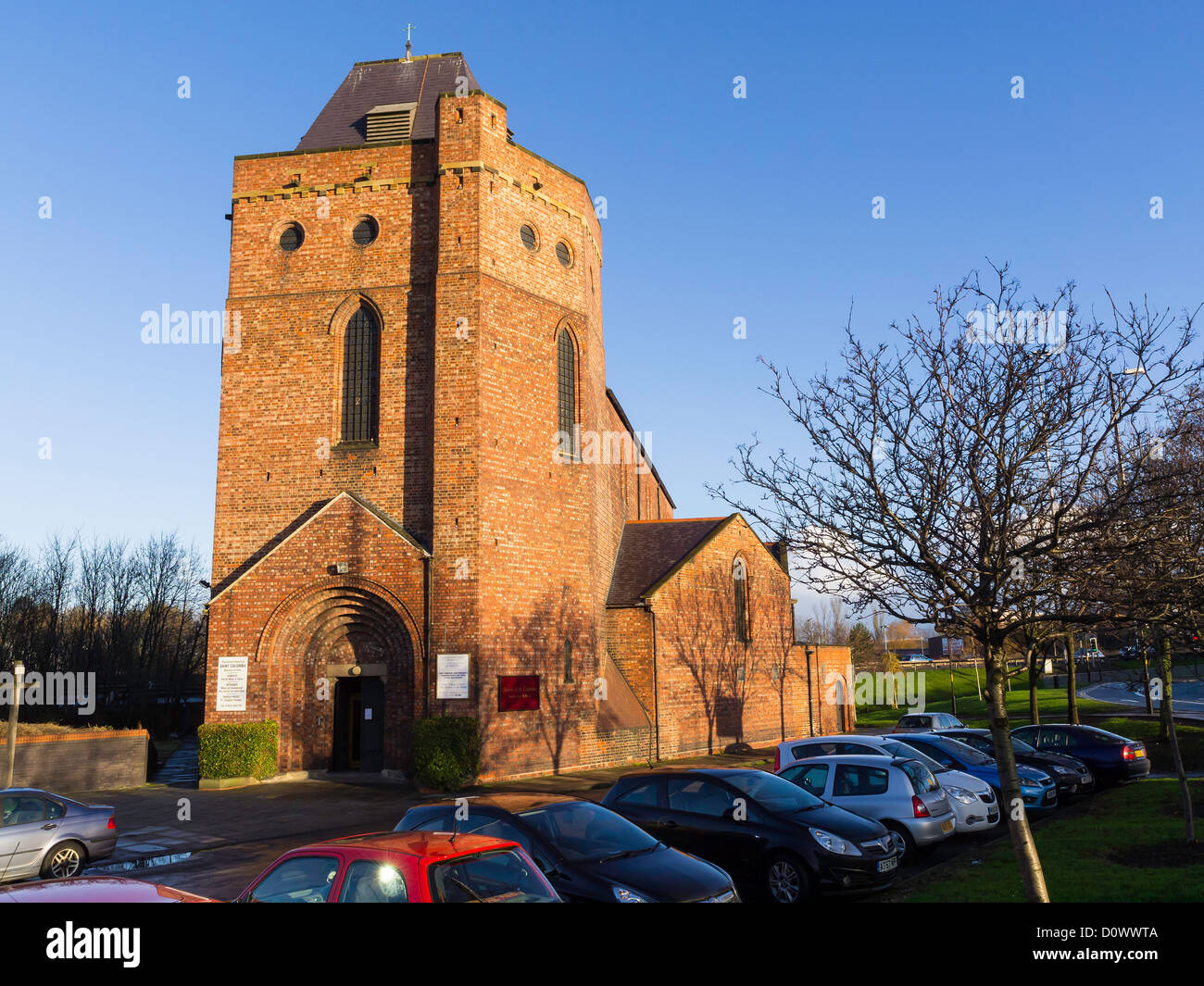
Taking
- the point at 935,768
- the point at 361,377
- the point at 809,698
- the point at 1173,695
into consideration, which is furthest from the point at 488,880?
the point at 1173,695

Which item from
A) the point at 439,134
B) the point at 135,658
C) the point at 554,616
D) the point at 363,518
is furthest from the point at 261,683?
the point at 135,658

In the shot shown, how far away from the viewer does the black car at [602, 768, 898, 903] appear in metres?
9.58

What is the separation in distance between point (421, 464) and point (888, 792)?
46.6 ft

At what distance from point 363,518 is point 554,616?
539 cm

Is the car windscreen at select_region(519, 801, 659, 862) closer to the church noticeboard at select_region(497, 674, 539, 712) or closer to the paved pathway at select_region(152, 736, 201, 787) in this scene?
the church noticeboard at select_region(497, 674, 539, 712)

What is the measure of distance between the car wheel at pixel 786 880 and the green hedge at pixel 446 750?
10879 millimetres

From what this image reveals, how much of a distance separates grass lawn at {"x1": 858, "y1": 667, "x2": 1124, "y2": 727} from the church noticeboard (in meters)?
16.9

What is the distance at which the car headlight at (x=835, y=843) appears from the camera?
9.62 meters

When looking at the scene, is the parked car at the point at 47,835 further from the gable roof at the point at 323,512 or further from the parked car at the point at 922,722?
the parked car at the point at 922,722

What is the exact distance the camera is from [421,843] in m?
5.81

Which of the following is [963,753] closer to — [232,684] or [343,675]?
[343,675]

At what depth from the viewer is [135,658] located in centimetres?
4603
